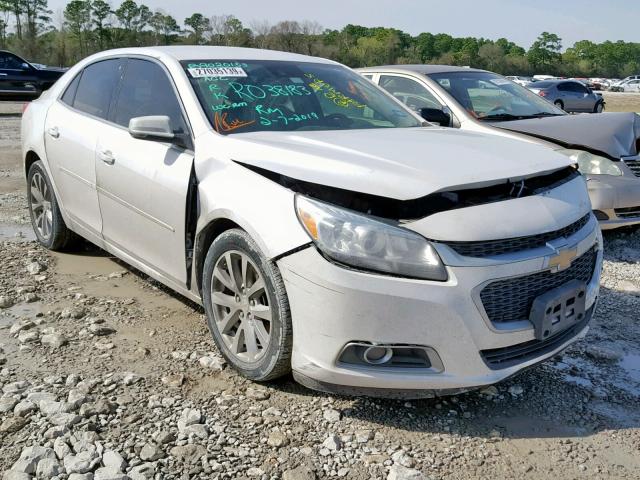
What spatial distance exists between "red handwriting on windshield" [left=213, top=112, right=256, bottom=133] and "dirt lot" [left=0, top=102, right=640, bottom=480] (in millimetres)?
1174

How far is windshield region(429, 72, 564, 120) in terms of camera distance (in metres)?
6.34

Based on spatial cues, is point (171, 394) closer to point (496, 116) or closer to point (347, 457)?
point (347, 457)

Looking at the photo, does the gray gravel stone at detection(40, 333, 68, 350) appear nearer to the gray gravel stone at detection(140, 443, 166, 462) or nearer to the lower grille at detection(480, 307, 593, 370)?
the gray gravel stone at detection(140, 443, 166, 462)

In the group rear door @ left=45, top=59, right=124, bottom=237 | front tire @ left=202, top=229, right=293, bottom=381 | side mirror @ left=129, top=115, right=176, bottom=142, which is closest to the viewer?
front tire @ left=202, top=229, right=293, bottom=381

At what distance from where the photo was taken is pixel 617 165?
A: 5688 millimetres

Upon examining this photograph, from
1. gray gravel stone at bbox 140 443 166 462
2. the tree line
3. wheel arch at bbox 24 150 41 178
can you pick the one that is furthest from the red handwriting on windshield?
the tree line

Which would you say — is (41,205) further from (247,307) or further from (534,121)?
(534,121)

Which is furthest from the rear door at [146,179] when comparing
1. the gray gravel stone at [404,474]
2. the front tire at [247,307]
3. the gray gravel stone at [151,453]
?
the gray gravel stone at [404,474]

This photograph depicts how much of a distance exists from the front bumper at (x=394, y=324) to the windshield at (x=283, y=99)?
1.16 metres

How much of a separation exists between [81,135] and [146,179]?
107 cm

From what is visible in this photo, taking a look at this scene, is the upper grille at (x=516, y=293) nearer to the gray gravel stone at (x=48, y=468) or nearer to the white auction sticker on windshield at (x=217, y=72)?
the gray gravel stone at (x=48, y=468)

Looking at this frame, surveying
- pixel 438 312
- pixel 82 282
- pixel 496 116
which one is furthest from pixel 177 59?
pixel 496 116

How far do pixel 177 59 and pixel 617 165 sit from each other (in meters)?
3.96

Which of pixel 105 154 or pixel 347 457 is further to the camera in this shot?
pixel 105 154
